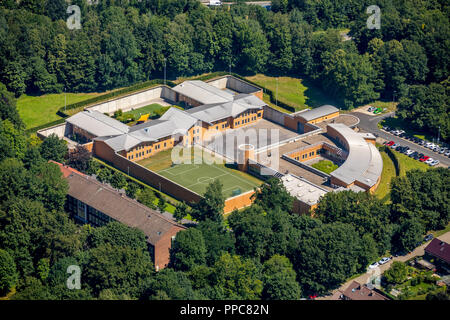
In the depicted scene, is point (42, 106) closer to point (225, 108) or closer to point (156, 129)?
point (156, 129)

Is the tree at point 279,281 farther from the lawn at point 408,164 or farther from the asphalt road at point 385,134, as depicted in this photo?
the asphalt road at point 385,134

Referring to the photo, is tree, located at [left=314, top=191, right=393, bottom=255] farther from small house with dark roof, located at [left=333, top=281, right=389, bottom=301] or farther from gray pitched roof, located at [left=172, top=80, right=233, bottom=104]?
gray pitched roof, located at [left=172, top=80, right=233, bottom=104]

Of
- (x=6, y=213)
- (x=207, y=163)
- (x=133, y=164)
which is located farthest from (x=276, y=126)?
(x=6, y=213)

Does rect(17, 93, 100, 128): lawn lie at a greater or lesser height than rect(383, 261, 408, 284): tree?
greater

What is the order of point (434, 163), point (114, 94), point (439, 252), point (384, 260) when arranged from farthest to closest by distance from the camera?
point (114, 94) → point (434, 163) → point (384, 260) → point (439, 252)

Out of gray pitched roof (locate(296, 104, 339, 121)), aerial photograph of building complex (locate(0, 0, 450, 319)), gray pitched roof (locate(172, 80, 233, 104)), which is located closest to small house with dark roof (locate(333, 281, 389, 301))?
aerial photograph of building complex (locate(0, 0, 450, 319))

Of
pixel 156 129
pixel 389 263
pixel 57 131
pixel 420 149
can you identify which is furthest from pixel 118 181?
pixel 420 149
